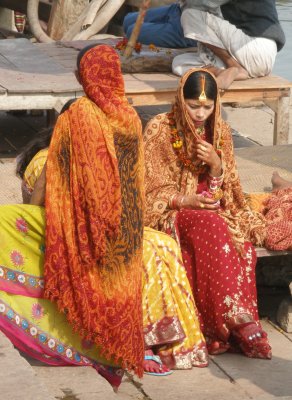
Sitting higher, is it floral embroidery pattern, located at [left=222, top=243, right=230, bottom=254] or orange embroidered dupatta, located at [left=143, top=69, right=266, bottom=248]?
orange embroidered dupatta, located at [left=143, top=69, right=266, bottom=248]

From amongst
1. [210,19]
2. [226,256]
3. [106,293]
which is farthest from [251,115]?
[106,293]

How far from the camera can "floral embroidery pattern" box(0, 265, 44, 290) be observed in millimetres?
4836

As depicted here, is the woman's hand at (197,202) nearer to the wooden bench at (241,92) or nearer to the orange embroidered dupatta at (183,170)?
the orange embroidered dupatta at (183,170)

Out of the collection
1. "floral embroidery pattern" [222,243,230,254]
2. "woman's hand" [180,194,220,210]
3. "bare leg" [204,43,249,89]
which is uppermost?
"woman's hand" [180,194,220,210]

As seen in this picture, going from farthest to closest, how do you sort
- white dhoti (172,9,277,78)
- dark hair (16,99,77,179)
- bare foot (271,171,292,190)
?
white dhoti (172,9,277,78) < bare foot (271,171,292,190) < dark hair (16,99,77,179)

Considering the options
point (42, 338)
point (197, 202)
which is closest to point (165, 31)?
point (197, 202)

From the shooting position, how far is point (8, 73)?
820 centimetres

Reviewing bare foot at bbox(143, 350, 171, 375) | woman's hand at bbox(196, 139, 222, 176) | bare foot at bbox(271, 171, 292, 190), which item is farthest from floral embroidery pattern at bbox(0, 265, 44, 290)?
bare foot at bbox(271, 171, 292, 190)

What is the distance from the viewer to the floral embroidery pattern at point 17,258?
4846mm

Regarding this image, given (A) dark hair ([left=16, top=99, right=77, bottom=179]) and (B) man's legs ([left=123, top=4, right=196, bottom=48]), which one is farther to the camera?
(B) man's legs ([left=123, top=4, right=196, bottom=48])

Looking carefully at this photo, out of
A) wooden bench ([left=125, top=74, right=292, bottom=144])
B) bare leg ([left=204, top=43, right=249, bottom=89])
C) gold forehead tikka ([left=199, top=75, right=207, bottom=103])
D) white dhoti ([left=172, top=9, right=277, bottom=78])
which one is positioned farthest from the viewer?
white dhoti ([left=172, top=9, right=277, bottom=78])

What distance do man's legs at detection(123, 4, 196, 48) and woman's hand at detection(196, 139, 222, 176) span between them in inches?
139

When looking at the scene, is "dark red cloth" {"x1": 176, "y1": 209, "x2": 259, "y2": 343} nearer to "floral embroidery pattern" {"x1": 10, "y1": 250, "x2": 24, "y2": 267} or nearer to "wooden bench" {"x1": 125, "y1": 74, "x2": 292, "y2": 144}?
"floral embroidery pattern" {"x1": 10, "y1": 250, "x2": 24, "y2": 267}

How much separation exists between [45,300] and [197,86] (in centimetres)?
139
